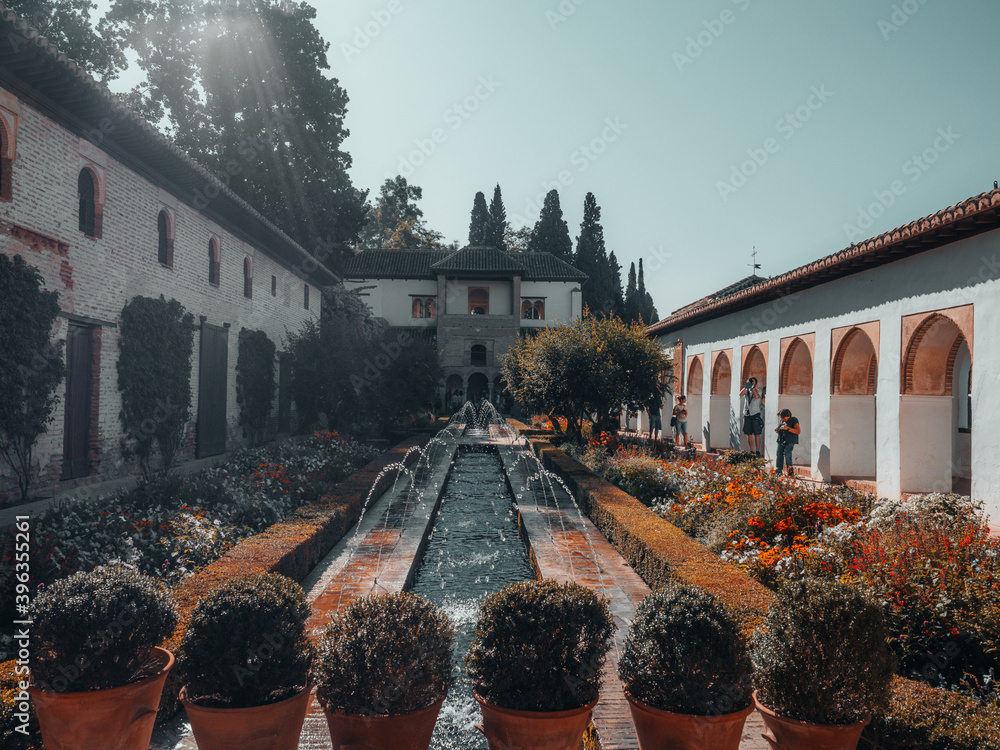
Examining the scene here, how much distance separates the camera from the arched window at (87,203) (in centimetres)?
992

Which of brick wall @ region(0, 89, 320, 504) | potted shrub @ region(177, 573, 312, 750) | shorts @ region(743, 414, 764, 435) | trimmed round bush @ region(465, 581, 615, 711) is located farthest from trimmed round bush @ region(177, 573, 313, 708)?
shorts @ region(743, 414, 764, 435)

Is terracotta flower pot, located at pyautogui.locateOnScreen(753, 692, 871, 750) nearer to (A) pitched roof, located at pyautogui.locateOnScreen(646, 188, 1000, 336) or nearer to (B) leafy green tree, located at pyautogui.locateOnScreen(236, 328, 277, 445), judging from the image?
(A) pitched roof, located at pyautogui.locateOnScreen(646, 188, 1000, 336)

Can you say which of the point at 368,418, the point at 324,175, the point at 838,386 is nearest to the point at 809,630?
the point at 838,386

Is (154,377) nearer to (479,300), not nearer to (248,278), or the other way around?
(248,278)

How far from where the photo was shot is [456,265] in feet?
120

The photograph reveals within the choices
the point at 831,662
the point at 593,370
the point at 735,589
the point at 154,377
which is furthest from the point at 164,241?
Result: the point at 831,662

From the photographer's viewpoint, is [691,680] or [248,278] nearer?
[691,680]

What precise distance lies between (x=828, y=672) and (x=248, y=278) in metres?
16.8

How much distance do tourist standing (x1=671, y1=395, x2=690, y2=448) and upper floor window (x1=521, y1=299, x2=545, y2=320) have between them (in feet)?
62.4

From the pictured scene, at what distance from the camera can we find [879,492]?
10.5 metres

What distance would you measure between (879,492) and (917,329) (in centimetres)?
277

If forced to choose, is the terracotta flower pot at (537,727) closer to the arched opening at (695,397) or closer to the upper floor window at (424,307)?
the arched opening at (695,397)

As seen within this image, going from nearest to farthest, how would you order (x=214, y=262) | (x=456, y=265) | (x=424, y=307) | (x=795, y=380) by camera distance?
(x=795, y=380) → (x=214, y=262) → (x=456, y=265) → (x=424, y=307)

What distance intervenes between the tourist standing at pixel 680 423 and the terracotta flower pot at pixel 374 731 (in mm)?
17318
